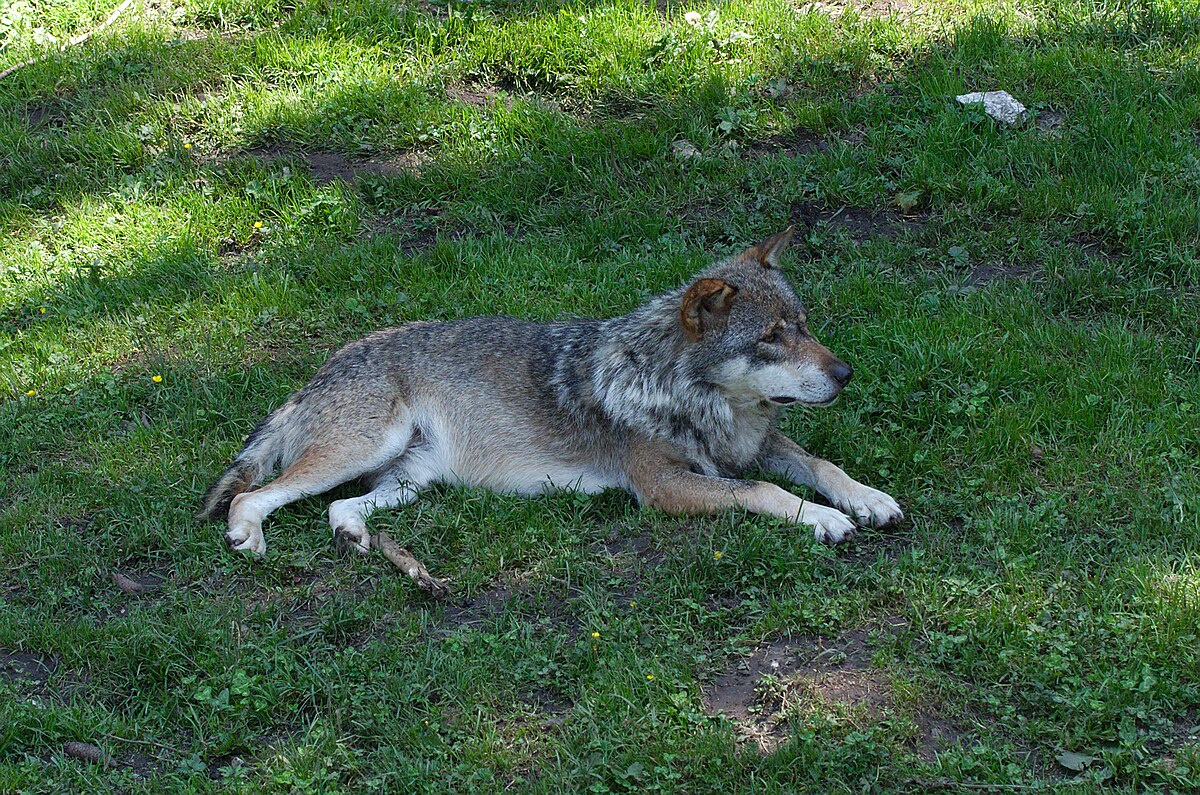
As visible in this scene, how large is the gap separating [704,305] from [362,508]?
2.04 metres

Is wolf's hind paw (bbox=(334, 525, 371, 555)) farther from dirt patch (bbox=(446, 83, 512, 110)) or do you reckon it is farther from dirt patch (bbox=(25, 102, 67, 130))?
dirt patch (bbox=(25, 102, 67, 130))

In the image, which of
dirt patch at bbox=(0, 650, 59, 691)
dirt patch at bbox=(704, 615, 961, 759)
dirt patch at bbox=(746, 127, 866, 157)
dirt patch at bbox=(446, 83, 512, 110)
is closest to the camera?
dirt patch at bbox=(704, 615, 961, 759)

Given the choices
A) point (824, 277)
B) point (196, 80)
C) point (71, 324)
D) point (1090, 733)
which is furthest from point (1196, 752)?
point (196, 80)

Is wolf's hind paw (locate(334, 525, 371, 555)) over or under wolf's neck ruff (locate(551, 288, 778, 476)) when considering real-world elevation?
under

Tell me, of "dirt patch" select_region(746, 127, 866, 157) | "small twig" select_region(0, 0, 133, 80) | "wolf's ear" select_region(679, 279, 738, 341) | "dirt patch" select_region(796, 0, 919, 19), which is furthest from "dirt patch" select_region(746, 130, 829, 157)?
"small twig" select_region(0, 0, 133, 80)

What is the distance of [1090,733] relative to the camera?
4258 mm

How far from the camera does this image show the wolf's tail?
6.14 m

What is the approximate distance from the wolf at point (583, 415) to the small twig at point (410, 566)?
11 cm

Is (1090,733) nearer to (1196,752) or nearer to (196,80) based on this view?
(1196,752)

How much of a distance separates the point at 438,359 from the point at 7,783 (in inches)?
121

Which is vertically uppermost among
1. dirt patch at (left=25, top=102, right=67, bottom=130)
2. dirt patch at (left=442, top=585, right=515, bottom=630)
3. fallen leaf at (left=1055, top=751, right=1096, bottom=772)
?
dirt patch at (left=25, top=102, right=67, bottom=130)

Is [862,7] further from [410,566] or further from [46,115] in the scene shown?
[46,115]

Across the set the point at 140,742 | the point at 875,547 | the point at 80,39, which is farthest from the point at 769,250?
the point at 80,39

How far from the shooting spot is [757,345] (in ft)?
19.5
